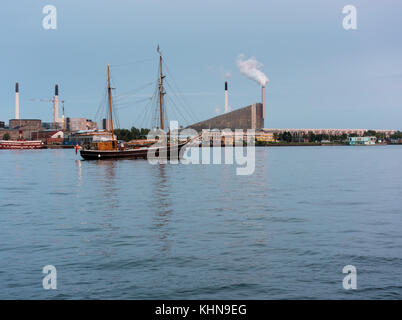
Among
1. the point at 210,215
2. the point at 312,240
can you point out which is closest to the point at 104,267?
the point at 312,240

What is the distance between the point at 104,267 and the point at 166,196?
64.7ft

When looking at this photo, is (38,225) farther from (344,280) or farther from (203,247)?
(344,280)

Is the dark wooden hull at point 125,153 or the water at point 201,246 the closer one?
the water at point 201,246

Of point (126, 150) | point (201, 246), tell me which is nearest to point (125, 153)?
point (126, 150)

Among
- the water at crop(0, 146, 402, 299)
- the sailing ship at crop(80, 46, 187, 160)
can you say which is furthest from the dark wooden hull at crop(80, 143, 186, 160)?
the water at crop(0, 146, 402, 299)

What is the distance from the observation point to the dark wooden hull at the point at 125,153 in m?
94.2

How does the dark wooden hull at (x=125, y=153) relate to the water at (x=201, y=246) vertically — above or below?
above

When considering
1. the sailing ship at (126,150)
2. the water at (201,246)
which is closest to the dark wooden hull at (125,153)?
the sailing ship at (126,150)

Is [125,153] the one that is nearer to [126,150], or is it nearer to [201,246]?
[126,150]

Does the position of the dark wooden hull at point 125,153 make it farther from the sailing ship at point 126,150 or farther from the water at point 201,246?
the water at point 201,246

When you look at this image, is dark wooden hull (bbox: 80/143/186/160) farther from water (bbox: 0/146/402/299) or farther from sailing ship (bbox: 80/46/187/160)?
water (bbox: 0/146/402/299)

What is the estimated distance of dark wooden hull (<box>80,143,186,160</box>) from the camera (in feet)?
309

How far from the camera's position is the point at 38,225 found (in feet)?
75.9

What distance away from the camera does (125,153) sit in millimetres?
95562
